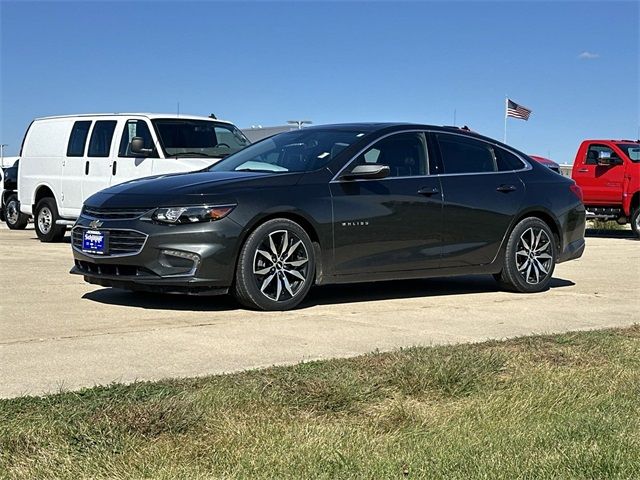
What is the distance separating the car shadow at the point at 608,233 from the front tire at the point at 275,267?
13719 mm

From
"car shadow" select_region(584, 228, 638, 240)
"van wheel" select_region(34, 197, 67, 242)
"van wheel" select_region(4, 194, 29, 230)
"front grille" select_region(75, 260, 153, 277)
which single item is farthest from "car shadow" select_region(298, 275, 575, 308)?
"van wheel" select_region(4, 194, 29, 230)

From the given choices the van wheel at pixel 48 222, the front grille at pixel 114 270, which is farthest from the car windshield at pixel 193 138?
the front grille at pixel 114 270

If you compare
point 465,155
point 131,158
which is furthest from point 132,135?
point 465,155

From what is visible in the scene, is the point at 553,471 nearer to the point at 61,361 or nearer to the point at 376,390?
the point at 376,390

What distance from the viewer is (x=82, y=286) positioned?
9.33 m

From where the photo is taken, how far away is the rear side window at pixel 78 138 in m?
15.1

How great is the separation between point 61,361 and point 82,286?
3.69m

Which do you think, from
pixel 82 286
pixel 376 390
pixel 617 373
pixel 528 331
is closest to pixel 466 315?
pixel 528 331

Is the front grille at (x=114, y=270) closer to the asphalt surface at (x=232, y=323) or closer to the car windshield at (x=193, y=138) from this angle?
the asphalt surface at (x=232, y=323)

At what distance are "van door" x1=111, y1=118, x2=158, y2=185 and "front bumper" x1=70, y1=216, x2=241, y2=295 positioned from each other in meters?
6.08

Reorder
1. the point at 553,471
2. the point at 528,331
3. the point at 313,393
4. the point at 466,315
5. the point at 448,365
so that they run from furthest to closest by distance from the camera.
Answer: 1. the point at 466,315
2. the point at 528,331
3. the point at 448,365
4. the point at 313,393
5. the point at 553,471

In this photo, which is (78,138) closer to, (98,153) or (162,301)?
(98,153)

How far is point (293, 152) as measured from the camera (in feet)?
28.7

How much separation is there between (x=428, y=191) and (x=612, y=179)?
12.3 m
